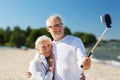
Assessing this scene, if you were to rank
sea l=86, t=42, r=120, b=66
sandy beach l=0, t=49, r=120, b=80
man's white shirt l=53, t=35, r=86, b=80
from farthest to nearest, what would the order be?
sea l=86, t=42, r=120, b=66
sandy beach l=0, t=49, r=120, b=80
man's white shirt l=53, t=35, r=86, b=80

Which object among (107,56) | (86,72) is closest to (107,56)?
(107,56)

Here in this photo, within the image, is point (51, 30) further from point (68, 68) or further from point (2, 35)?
point (2, 35)

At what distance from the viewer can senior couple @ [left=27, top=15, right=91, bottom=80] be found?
13.0 ft

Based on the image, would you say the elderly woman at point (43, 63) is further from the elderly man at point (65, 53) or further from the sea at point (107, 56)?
the sea at point (107, 56)

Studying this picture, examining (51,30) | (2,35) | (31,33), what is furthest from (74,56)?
(2,35)

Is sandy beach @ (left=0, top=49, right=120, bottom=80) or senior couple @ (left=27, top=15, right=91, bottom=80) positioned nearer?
senior couple @ (left=27, top=15, right=91, bottom=80)

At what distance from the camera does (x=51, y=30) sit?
4078mm

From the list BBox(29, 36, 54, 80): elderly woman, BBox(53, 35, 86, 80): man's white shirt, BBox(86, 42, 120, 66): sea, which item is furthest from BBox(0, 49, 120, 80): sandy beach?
BBox(53, 35, 86, 80): man's white shirt

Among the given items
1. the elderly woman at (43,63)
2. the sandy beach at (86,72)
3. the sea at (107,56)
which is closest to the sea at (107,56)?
the sea at (107,56)

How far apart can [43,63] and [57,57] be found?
15cm

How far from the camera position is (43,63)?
4.07 metres

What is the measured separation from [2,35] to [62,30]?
100 metres

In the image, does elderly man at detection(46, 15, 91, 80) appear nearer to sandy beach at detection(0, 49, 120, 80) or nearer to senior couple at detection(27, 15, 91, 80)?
senior couple at detection(27, 15, 91, 80)

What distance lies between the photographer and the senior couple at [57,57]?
13.0ft
